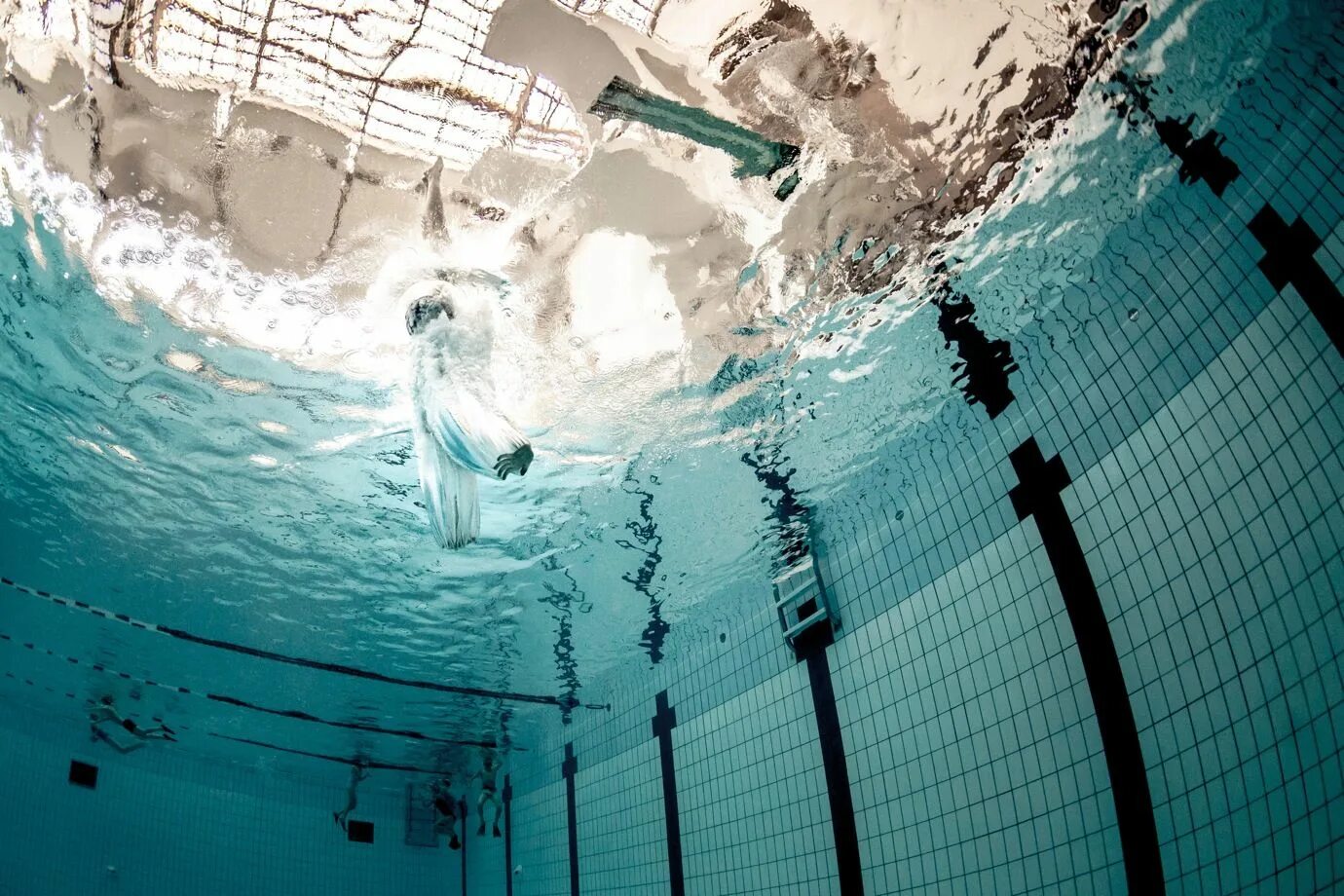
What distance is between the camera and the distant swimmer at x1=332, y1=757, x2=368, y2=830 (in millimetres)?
14757

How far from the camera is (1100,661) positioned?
4.50m

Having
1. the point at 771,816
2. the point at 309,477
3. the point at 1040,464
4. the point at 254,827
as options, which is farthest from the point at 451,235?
the point at 254,827

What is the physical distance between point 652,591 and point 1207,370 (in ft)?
21.2

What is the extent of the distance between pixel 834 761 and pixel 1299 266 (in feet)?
17.7

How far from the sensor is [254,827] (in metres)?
13.9

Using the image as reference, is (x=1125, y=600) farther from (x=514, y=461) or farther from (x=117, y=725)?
(x=117, y=725)

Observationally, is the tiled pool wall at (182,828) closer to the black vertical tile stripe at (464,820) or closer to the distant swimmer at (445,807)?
the black vertical tile stripe at (464,820)

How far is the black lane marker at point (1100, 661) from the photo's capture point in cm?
400

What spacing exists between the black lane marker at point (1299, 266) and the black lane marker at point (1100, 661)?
185cm

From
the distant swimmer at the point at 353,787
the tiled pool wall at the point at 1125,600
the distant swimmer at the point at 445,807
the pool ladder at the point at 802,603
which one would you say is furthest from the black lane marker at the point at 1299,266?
the distant swimmer at the point at 353,787

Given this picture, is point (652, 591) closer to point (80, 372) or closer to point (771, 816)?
point (771, 816)

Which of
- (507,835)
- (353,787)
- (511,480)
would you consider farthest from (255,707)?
(511,480)

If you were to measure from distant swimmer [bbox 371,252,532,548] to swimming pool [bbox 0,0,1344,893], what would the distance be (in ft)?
0.66

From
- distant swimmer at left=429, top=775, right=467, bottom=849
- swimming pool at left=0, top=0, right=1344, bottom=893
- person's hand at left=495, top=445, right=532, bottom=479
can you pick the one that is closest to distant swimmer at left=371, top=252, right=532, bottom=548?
person's hand at left=495, top=445, right=532, bottom=479
